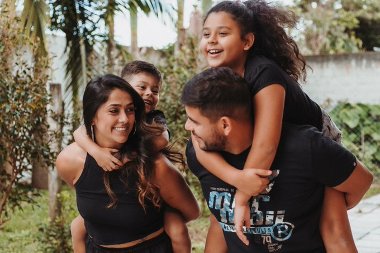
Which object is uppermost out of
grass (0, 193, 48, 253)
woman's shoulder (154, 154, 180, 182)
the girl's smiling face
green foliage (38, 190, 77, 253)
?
the girl's smiling face

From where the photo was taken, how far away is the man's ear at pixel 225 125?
1.97 metres

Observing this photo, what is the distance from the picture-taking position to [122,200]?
243cm

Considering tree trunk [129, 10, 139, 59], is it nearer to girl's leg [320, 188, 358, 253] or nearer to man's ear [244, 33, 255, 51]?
man's ear [244, 33, 255, 51]

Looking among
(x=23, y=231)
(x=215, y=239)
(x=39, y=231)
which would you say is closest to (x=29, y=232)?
(x=23, y=231)

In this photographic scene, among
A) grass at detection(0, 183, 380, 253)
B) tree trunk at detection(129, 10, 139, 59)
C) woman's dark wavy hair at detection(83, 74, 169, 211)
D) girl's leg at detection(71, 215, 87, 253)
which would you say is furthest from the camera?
grass at detection(0, 183, 380, 253)

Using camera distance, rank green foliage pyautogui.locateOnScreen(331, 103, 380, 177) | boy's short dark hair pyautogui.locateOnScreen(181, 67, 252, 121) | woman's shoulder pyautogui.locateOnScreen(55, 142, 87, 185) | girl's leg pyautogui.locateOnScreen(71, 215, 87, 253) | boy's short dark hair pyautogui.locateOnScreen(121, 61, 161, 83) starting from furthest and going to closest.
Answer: green foliage pyautogui.locateOnScreen(331, 103, 380, 177)
boy's short dark hair pyautogui.locateOnScreen(121, 61, 161, 83)
girl's leg pyautogui.locateOnScreen(71, 215, 87, 253)
woman's shoulder pyautogui.locateOnScreen(55, 142, 87, 185)
boy's short dark hair pyautogui.locateOnScreen(181, 67, 252, 121)

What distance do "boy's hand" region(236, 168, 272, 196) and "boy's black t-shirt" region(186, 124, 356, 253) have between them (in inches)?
2.4

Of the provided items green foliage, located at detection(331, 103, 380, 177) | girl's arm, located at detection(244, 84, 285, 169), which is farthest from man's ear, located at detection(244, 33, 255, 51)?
green foliage, located at detection(331, 103, 380, 177)

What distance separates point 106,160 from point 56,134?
118 inches

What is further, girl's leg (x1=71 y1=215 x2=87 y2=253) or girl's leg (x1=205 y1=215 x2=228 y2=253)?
girl's leg (x1=71 y1=215 x2=87 y2=253)

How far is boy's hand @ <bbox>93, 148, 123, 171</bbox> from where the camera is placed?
2.40m

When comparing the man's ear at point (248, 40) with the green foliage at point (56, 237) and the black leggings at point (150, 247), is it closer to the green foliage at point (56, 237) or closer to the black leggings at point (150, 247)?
the black leggings at point (150, 247)

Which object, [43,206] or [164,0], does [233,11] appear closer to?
[164,0]

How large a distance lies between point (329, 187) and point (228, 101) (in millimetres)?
440
